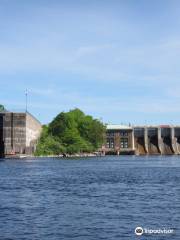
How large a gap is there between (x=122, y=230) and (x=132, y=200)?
16.3 m

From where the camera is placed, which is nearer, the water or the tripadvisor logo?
the tripadvisor logo

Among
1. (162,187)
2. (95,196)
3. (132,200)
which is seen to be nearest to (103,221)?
(132,200)

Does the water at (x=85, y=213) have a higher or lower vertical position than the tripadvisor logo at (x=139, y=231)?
higher

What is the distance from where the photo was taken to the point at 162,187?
68312 millimetres

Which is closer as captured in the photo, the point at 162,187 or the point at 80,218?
the point at 80,218

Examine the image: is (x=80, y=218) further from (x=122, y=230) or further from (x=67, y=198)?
(x=67, y=198)

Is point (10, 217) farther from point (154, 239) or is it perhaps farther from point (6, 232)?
point (154, 239)

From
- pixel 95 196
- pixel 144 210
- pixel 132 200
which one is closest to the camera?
pixel 144 210

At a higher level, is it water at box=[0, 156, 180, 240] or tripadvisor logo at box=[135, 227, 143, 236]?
water at box=[0, 156, 180, 240]

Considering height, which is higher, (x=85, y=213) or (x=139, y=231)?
(x=85, y=213)

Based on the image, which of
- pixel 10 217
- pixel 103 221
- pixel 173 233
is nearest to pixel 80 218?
pixel 103 221

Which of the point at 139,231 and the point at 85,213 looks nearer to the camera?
the point at 139,231

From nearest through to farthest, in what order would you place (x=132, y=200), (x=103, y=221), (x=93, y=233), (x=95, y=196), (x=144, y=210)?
1. (x=93, y=233)
2. (x=103, y=221)
3. (x=144, y=210)
4. (x=132, y=200)
5. (x=95, y=196)

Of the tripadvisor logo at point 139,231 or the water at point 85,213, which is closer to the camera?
the tripadvisor logo at point 139,231
